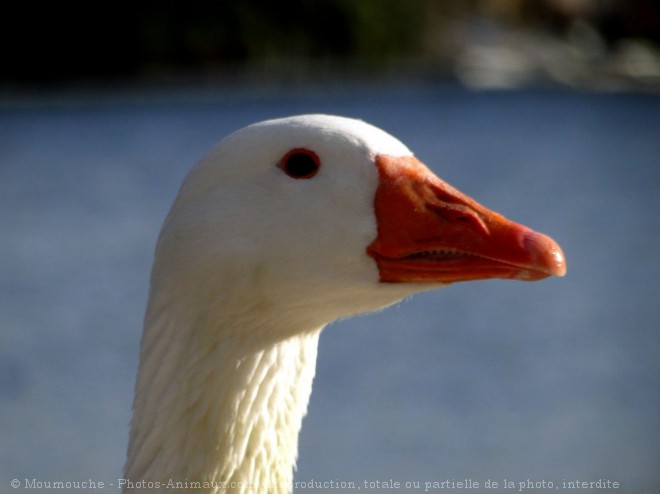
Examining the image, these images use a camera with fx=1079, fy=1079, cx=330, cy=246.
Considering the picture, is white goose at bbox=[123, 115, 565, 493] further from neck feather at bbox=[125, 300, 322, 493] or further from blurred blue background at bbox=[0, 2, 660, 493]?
blurred blue background at bbox=[0, 2, 660, 493]

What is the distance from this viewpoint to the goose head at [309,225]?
8.48 ft

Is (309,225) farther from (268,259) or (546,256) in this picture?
(546,256)

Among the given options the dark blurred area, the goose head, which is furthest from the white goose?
the dark blurred area

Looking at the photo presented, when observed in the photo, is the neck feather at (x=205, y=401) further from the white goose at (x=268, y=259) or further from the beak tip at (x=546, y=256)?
the beak tip at (x=546, y=256)

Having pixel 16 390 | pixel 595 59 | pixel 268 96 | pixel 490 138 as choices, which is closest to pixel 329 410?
pixel 16 390

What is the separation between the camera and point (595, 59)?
31125mm

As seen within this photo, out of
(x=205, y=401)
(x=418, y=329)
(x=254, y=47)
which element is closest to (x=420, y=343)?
(x=418, y=329)

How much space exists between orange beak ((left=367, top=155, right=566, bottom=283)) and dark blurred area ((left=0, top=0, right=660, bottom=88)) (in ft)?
81.1

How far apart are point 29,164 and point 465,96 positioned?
1181 centimetres

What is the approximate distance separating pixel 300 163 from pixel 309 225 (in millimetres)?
151

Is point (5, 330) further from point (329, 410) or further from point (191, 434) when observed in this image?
point (191, 434)

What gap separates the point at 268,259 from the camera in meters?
2.59

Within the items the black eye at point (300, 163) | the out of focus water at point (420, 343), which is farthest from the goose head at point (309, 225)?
the out of focus water at point (420, 343)

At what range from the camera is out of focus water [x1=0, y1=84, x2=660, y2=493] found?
7469 mm
